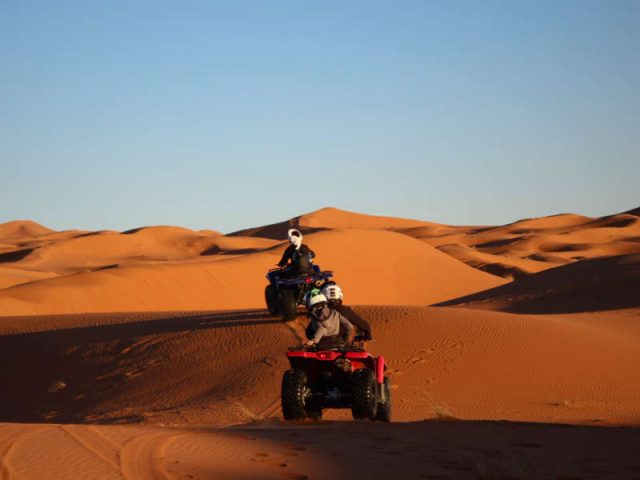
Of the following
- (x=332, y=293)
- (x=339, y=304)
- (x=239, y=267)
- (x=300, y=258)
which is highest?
(x=239, y=267)

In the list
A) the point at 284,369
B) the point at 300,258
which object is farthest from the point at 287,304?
the point at 284,369

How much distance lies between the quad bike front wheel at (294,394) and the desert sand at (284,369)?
15 centimetres

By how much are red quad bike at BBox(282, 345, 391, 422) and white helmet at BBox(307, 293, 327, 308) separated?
1.78ft

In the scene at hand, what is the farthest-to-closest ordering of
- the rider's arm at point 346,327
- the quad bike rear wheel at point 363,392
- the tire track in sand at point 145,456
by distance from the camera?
the rider's arm at point 346,327 → the quad bike rear wheel at point 363,392 → the tire track in sand at point 145,456

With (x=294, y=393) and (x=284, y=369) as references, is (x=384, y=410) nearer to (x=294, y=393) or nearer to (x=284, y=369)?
(x=294, y=393)

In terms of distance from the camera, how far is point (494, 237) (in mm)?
87125

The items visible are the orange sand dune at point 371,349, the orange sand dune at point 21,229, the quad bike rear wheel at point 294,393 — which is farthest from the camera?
the orange sand dune at point 21,229

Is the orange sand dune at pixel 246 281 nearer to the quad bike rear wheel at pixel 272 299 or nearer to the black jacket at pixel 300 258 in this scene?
the quad bike rear wheel at pixel 272 299

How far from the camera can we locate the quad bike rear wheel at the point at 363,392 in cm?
964

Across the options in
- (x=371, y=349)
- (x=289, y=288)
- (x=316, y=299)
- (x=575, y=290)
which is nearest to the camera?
(x=316, y=299)

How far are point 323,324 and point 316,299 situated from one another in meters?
0.28

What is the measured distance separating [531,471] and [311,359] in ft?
10.7

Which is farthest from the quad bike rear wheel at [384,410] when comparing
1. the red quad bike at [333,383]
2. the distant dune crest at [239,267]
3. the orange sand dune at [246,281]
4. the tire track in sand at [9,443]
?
the orange sand dune at [246,281]

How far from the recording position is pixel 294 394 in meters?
9.78
